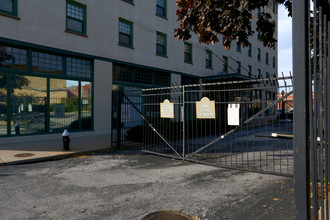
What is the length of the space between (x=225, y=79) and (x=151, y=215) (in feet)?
64.7

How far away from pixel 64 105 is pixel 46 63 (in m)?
2.38

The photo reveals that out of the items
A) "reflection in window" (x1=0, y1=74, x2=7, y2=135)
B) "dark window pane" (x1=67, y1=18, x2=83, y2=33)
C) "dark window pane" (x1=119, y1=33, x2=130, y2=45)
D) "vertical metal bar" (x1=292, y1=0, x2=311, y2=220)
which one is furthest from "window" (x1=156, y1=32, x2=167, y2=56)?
"vertical metal bar" (x1=292, y1=0, x2=311, y2=220)

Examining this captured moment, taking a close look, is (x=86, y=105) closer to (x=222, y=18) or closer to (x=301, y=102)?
(x=222, y=18)

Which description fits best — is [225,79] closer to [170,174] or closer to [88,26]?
[88,26]

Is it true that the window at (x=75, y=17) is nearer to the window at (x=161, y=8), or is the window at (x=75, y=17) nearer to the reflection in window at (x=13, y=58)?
the reflection in window at (x=13, y=58)

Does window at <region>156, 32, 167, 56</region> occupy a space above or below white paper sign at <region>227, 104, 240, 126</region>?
above

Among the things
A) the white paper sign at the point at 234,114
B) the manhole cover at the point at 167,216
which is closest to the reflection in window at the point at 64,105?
the white paper sign at the point at 234,114

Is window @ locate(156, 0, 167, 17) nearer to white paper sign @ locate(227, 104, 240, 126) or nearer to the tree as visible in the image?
the tree

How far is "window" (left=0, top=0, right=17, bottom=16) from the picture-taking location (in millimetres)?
11109

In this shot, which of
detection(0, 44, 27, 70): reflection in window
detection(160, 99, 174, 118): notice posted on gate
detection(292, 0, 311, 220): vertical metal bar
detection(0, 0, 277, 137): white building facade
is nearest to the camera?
detection(292, 0, 311, 220): vertical metal bar

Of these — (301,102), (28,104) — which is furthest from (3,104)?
(301,102)

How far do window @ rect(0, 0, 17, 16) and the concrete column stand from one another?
4.68 meters

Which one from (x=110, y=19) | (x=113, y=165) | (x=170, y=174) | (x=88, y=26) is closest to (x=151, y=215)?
(x=170, y=174)

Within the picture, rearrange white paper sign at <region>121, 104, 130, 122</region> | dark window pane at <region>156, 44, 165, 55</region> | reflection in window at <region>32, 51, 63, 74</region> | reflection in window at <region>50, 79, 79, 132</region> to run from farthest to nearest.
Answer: dark window pane at <region>156, 44, 165, 55</region> → reflection in window at <region>50, 79, 79, 132</region> → reflection in window at <region>32, 51, 63, 74</region> → white paper sign at <region>121, 104, 130, 122</region>
